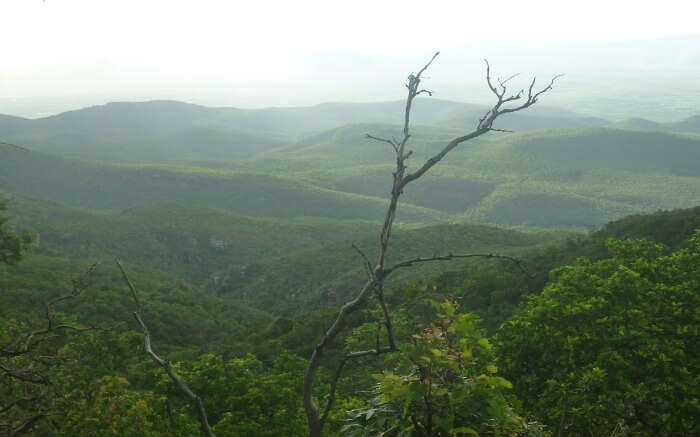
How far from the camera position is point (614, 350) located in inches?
370

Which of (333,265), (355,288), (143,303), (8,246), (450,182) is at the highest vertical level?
(8,246)

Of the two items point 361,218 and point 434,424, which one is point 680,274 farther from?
point 361,218

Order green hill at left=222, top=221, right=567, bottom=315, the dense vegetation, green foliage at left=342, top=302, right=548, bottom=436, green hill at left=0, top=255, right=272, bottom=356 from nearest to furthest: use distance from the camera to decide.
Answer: green foliage at left=342, top=302, right=548, bottom=436 → the dense vegetation → green hill at left=0, top=255, right=272, bottom=356 → green hill at left=222, top=221, right=567, bottom=315

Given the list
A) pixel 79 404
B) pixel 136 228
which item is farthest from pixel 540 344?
pixel 136 228

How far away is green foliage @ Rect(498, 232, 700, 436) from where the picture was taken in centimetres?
786

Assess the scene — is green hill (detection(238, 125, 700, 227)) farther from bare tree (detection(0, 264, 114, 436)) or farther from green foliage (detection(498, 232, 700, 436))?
bare tree (detection(0, 264, 114, 436))

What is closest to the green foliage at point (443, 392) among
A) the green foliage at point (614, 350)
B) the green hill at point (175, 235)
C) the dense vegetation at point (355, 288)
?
the dense vegetation at point (355, 288)

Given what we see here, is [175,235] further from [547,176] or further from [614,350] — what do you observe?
[547,176]

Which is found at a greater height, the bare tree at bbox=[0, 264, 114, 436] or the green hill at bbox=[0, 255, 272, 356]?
the bare tree at bbox=[0, 264, 114, 436]

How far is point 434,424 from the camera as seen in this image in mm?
3844

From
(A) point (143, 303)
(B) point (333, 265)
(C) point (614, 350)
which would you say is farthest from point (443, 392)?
(B) point (333, 265)

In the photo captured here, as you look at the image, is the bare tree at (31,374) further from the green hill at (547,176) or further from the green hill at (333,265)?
the green hill at (547,176)

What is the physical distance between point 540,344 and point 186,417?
6400 mm

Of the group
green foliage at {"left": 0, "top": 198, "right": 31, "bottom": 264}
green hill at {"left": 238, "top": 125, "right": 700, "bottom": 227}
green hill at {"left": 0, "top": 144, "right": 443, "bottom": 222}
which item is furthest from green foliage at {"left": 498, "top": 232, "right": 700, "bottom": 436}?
green hill at {"left": 238, "top": 125, "right": 700, "bottom": 227}
